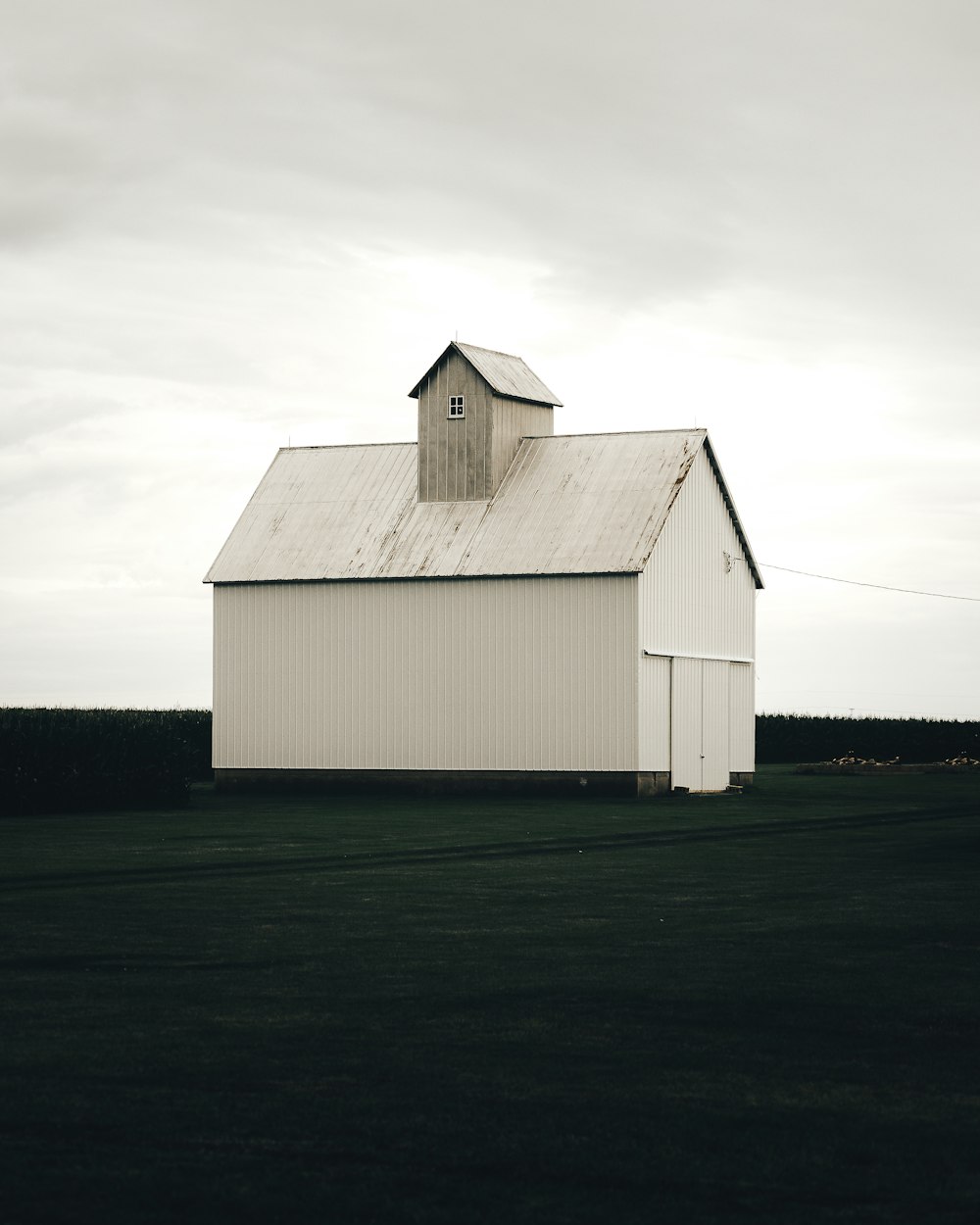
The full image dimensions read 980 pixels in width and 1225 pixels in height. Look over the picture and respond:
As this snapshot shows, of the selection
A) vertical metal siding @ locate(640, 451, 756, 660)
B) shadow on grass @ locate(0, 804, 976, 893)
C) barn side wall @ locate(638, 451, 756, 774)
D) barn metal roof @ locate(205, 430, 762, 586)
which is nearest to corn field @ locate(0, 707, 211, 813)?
barn metal roof @ locate(205, 430, 762, 586)

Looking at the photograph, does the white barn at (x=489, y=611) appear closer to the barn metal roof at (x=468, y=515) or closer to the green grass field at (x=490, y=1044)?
the barn metal roof at (x=468, y=515)

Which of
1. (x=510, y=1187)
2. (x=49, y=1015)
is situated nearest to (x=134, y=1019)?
(x=49, y=1015)

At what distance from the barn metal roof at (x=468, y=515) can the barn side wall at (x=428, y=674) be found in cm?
53

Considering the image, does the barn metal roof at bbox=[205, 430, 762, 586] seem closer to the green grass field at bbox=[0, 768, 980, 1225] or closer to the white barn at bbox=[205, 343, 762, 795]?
the white barn at bbox=[205, 343, 762, 795]

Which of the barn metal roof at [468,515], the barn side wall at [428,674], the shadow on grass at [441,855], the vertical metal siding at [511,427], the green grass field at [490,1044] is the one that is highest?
the vertical metal siding at [511,427]

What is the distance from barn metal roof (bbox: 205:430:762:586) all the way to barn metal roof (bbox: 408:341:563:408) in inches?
56.9

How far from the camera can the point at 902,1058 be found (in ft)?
31.5

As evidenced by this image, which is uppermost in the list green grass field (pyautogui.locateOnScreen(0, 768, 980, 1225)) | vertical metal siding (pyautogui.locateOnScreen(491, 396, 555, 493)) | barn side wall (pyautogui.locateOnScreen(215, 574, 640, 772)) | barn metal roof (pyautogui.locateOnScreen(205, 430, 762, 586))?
vertical metal siding (pyautogui.locateOnScreen(491, 396, 555, 493))

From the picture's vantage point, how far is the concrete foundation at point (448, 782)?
40.7 meters

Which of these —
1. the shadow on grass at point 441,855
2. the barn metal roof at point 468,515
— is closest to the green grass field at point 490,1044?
the shadow on grass at point 441,855

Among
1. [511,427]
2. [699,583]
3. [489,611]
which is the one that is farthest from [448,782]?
[511,427]

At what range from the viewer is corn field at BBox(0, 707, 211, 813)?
35.7 m

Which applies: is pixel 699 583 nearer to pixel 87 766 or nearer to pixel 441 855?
pixel 87 766

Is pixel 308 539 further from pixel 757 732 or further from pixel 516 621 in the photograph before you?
pixel 757 732
